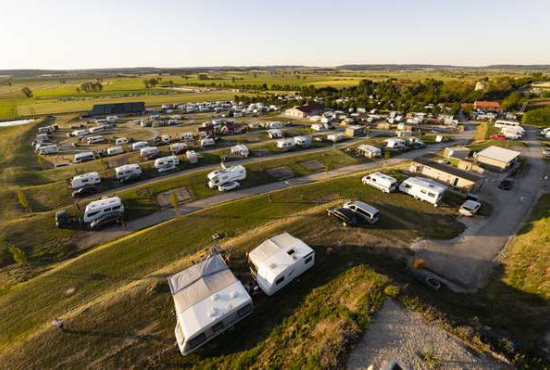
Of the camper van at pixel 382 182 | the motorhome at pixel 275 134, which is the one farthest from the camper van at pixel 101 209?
the motorhome at pixel 275 134

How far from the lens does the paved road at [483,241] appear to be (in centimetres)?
2097

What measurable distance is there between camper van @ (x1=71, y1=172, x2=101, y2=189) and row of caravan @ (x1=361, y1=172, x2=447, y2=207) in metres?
41.3

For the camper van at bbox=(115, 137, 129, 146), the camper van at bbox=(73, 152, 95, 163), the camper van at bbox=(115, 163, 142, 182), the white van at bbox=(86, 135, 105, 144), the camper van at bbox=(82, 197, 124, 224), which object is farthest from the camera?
the white van at bbox=(86, 135, 105, 144)

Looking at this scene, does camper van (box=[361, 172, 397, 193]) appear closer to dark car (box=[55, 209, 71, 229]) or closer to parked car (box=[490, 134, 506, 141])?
dark car (box=[55, 209, 71, 229])

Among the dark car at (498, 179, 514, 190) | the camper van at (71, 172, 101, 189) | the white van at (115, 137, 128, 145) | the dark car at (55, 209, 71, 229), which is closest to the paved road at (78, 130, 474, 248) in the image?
the dark car at (55, 209, 71, 229)

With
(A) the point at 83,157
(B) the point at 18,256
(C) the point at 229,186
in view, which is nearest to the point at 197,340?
(B) the point at 18,256

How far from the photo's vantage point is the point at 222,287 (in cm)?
1577

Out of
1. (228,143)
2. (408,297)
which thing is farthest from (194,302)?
(228,143)

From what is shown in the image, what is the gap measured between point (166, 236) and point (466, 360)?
2466 centimetres

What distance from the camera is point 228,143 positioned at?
183 feet

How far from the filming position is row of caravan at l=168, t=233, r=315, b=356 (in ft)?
45.0

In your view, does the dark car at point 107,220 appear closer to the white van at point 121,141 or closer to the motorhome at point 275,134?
the white van at point 121,141

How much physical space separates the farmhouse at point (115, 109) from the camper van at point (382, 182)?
309 ft

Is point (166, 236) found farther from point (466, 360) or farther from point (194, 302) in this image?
point (466, 360)
